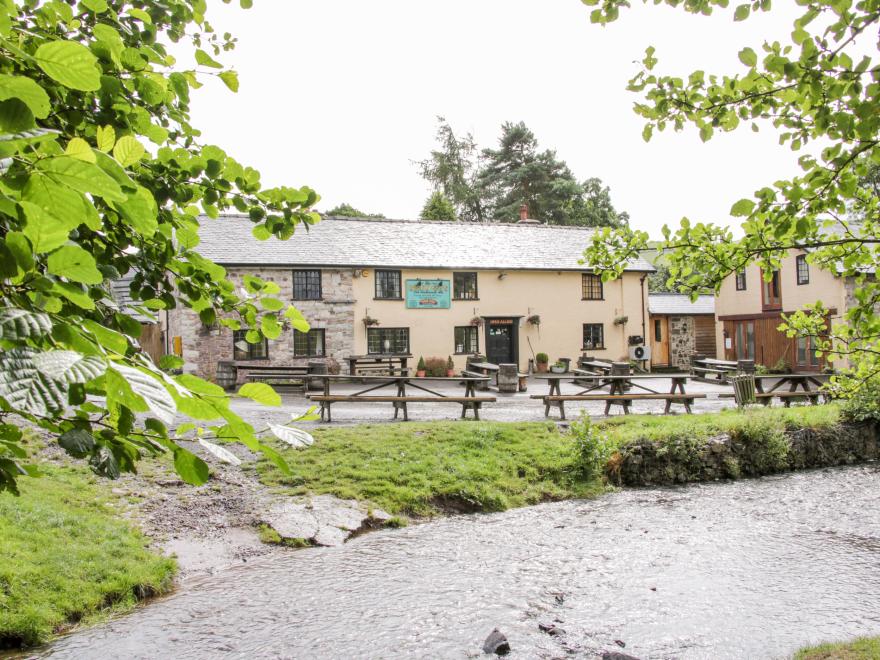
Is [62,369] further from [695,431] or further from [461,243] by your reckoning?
[461,243]

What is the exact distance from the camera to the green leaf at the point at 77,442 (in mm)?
1527

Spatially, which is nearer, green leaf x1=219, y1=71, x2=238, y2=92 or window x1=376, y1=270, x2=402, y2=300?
green leaf x1=219, y1=71, x2=238, y2=92

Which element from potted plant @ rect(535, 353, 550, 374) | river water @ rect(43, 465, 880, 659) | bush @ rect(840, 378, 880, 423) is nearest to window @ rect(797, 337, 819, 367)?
potted plant @ rect(535, 353, 550, 374)

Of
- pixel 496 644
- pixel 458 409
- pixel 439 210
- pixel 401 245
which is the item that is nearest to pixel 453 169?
pixel 439 210

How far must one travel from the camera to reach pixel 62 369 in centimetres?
84

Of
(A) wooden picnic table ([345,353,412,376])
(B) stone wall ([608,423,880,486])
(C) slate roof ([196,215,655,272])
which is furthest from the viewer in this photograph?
(C) slate roof ([196,215,655,272])

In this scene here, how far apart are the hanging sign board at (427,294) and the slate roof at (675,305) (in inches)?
478

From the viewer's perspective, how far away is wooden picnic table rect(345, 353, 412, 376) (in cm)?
2372

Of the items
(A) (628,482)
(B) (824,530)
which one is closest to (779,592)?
(B) (824,530)

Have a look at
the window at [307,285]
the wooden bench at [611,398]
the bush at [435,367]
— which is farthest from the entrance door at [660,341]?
the window at [307,285]

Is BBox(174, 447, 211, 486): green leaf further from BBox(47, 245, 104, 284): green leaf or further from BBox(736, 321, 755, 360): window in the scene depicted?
BBox(736, 321, 755, 360): window

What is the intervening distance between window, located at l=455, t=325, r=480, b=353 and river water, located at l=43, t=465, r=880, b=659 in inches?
717

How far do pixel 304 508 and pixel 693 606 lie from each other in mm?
5385

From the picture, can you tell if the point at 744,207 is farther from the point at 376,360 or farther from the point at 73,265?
the point at 376,360
